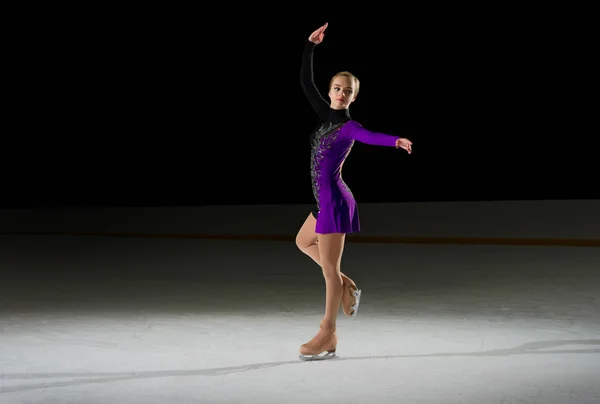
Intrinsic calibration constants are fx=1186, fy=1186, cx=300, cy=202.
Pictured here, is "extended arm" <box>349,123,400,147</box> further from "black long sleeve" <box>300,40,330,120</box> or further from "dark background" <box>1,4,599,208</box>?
"dark background" <box>1,4,599,208</box>

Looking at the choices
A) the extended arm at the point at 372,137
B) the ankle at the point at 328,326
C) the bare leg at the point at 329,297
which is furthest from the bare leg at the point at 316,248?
the extended arm at the point at 372,137

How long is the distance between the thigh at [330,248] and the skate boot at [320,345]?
420 mm

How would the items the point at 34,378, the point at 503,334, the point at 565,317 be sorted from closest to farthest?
the point at 34,378, the point at 503,334, the point at 565,317

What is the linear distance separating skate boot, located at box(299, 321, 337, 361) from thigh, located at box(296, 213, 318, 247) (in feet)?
2.04

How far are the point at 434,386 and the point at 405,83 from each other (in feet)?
97.7

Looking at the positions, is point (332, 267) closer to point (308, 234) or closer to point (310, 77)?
point (308, 234)

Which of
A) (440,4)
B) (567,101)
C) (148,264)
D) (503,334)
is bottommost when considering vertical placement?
(503,334)

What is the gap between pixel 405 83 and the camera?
3634 centimetres

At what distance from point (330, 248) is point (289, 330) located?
1.79 metres

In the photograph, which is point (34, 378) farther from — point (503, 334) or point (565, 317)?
point (565, 317)

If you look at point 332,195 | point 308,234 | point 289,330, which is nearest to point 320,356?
point 308,234

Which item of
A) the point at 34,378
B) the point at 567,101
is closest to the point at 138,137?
the point at 567,101

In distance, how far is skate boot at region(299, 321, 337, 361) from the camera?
318 inches

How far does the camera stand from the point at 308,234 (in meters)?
8.37
